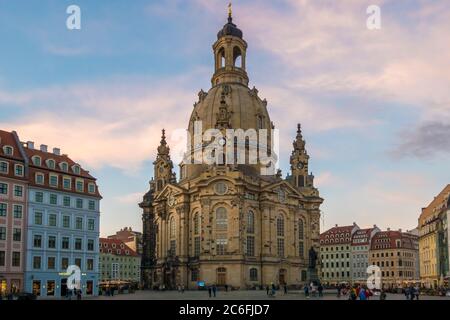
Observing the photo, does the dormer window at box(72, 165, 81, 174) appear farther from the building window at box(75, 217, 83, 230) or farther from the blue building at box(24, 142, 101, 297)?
the building window at box(75, 217, 83, 230)

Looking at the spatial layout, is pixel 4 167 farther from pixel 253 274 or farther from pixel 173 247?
pixel 253 274

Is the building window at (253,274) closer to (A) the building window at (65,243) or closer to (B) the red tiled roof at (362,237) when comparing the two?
(A) the building window at (65,243)

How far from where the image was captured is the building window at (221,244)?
108062mm

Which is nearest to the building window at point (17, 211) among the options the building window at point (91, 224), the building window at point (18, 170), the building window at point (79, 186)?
the building window at point (18, 170)

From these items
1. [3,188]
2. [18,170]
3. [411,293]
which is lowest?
[411,293]

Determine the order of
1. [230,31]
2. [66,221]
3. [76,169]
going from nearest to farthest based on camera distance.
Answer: [66,221]
[76,169]
[230,31]

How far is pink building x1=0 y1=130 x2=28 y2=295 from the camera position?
7338 centimetres

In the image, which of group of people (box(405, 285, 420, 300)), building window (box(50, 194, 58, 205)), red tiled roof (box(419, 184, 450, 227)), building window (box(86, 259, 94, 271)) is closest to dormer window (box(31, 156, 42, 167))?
building window (box(50, 194, 58, 205))

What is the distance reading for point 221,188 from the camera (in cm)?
10981

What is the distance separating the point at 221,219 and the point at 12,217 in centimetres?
4375

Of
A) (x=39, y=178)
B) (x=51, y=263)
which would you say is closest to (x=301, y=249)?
(x=51, y=263)
